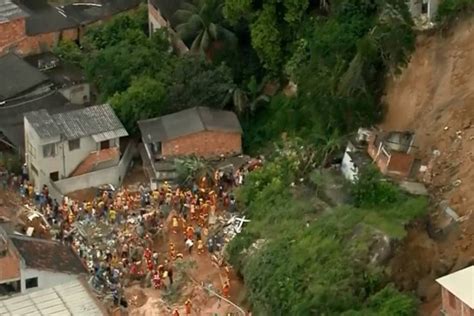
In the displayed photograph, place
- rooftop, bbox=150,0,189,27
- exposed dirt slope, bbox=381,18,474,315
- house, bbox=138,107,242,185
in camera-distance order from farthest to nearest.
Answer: rooftop, bbox=150,0,189,27
house, bbox=138,107,242,185
exposed dirt slope, bbox=381,18,474,315

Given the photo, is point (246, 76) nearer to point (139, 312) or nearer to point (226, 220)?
point (226, 220)

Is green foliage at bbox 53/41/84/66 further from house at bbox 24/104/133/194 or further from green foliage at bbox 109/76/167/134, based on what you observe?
house at bbox 24/104/133/194

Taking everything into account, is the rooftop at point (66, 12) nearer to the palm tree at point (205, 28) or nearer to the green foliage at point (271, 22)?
the palm tree at point (205, 28)

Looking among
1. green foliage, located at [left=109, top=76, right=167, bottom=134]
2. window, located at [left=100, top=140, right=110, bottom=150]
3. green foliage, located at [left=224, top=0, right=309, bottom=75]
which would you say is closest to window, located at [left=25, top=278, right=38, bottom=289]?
window, located at [left=100, top=140, right=110, bottom=150]

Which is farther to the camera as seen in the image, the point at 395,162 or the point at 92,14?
the point at 92,14

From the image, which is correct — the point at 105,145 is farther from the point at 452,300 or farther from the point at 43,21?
the point at 452,300

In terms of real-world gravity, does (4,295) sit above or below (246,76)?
below

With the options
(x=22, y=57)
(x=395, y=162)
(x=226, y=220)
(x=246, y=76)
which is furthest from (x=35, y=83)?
(x=395, y=162)
